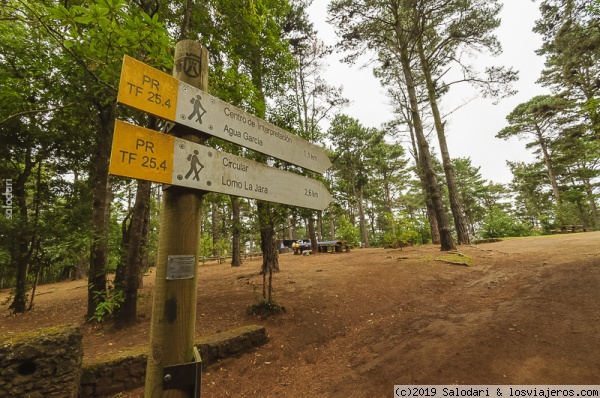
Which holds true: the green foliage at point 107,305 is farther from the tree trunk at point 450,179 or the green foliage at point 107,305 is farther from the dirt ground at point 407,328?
the tree trunk at point 450,179

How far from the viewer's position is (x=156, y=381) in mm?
1438

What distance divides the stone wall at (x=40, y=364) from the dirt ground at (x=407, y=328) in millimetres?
785

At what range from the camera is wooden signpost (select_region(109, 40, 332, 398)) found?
1.44m

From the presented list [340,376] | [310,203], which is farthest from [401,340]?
[310,203]

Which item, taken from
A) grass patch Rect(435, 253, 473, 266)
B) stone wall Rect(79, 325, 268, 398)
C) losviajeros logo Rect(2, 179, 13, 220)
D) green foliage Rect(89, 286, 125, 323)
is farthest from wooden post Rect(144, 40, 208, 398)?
losviajeros logo Rect(2, 179, 13, 220)

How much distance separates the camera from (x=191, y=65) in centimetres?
187

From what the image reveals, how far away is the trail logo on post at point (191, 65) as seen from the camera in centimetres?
184

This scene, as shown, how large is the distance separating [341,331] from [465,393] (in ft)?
8.15

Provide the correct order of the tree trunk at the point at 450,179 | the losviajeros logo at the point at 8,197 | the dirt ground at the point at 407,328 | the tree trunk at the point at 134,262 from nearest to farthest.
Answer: the dirt ground at the point at 407,328
the tree trunk at the point at 134,262
the losviajeros logo at the point at 8,197
the tree trunk at the point at 450,179

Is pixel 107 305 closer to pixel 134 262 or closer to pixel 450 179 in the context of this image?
pixel 134 262

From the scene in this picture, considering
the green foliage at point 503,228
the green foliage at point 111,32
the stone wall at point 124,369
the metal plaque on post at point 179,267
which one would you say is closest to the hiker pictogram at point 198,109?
the metal plaque on post at point 179,267

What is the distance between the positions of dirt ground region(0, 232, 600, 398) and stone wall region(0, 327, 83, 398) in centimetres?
78

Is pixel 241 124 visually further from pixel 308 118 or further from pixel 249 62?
pixel 308 118

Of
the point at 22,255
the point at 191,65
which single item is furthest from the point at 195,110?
the point at 22,255
